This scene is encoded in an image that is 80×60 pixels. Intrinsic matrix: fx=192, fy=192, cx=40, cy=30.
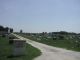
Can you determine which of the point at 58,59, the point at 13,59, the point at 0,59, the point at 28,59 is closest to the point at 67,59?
the point at 58,59

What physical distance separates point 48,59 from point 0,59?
4.16 m

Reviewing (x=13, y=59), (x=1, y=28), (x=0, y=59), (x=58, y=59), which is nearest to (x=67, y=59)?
(x=58, y=59)

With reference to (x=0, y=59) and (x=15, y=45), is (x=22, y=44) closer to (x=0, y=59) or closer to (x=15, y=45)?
(x=15, y=45)

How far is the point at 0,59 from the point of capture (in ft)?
54.6

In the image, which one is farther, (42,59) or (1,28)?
(1,28)

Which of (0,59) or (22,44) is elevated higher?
(22,44)

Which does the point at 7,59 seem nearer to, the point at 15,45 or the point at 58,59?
the point at 15,45

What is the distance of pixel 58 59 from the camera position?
1628cm

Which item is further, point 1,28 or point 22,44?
point 1,28

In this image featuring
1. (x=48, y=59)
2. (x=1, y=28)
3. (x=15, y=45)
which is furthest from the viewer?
(x=1, y=28)

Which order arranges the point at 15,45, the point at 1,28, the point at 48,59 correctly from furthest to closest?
the point at 1,28 < the point at 15,45 < the point at 48,59

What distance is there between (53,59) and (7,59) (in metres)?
3.97

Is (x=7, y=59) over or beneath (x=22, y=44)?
beneath

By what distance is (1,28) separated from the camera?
572 ft
